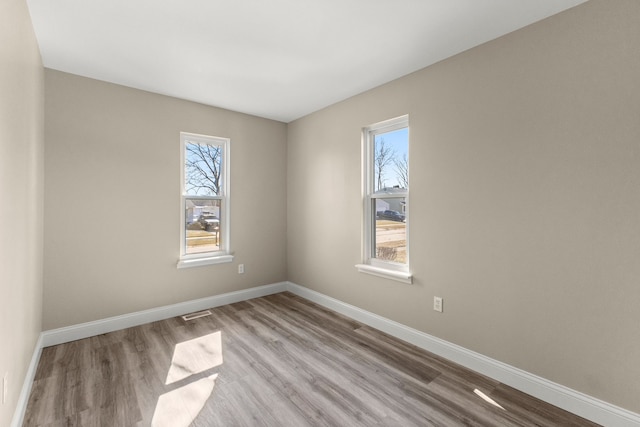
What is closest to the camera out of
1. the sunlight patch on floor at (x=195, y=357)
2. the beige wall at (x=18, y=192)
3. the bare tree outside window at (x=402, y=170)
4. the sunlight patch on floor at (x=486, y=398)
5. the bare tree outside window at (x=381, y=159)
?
the beige wall at (x=18, y=192)

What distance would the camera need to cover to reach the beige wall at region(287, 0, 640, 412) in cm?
169

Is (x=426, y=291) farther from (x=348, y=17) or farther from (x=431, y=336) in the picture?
(x=348, y=17)

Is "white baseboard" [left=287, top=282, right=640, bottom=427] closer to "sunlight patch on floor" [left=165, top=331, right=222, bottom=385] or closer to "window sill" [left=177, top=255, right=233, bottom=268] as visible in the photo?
"sunlight patch on floor" [left=165, top=331, right=222, bottom=385]

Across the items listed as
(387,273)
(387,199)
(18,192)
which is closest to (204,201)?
(18,192)

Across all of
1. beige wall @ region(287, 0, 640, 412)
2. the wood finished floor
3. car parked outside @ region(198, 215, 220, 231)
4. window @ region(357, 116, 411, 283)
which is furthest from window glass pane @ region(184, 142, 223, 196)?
beige wall @ region(287, 0, 640, 412)

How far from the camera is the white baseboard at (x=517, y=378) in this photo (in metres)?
1.71

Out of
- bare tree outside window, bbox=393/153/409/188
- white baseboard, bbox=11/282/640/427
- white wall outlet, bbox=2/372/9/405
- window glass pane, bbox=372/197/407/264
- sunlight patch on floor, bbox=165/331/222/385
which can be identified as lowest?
sunlight patch on floor, bbox=165/331/222/385

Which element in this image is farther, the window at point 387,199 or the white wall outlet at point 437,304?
the window at point 387,199

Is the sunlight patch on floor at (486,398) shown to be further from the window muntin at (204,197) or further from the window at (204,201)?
the window muntin at (204,197)

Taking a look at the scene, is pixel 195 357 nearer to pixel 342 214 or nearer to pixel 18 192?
pixel 18 192

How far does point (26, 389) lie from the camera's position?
6.43ft

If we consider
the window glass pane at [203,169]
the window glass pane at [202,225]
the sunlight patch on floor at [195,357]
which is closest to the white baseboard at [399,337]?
the window glass pane at [202,225]

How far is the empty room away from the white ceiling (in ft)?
0.06

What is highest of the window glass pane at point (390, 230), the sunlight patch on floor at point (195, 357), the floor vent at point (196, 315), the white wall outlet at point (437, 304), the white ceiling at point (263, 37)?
the white ceiling at point (263, 37)
